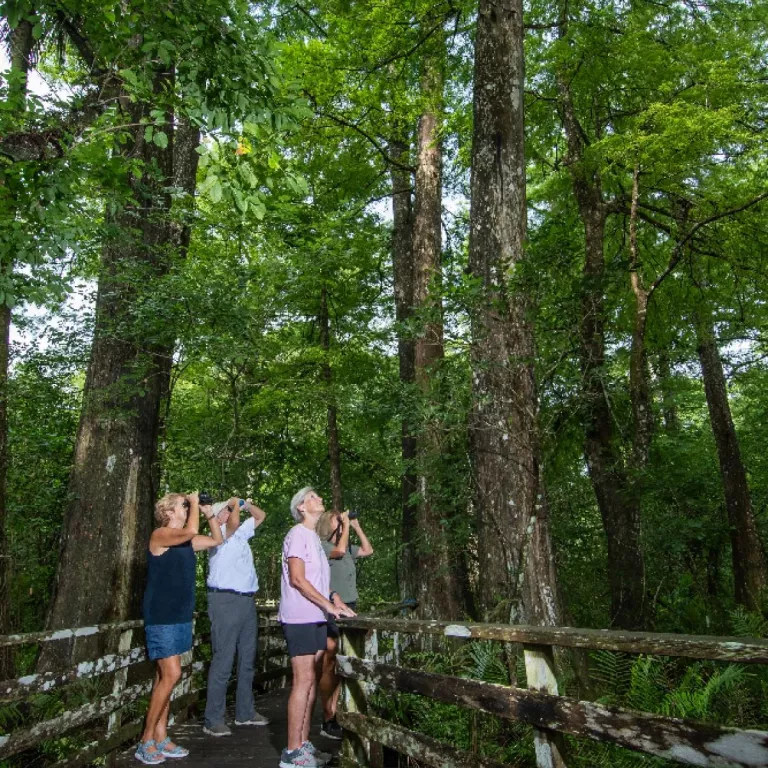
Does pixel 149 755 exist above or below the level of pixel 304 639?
below

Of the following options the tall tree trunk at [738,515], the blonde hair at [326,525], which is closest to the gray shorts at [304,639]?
the blonde hair at [326,525]

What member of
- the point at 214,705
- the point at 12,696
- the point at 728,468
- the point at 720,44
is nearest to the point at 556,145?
the point at 720,44

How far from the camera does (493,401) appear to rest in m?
5.57

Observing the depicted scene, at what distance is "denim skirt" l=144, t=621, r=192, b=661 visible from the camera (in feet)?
17.1

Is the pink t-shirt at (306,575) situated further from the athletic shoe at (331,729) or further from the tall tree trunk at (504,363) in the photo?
the athletic shoe at (331,729)

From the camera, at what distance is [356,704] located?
4.79 m

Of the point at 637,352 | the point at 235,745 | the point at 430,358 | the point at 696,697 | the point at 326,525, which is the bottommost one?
the point at 235,745

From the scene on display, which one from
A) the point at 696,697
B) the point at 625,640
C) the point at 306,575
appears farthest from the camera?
the point at 306,575

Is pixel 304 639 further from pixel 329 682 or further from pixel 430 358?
pixel 430 358

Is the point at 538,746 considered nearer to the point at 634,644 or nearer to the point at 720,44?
the point at 634,644

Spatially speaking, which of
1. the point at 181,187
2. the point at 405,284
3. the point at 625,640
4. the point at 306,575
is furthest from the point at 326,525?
the point at 405,284

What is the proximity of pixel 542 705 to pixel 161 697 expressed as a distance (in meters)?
3.38

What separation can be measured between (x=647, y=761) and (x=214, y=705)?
401cm

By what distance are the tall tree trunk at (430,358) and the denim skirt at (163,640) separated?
3727 millimetres
